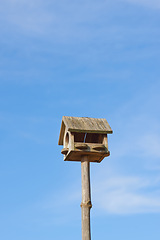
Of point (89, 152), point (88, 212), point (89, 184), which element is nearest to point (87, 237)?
point (88, 212)

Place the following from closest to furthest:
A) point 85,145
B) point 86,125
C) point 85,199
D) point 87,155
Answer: point 85,199 < point 85,145 < point 87,155 < point 86,125

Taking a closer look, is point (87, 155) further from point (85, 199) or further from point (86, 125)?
point (85, 199)

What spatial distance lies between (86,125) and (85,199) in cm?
185

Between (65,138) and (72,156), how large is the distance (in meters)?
0.70

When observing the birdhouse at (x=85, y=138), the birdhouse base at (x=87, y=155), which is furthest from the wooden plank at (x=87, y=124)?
the birdhouse base at (x=87, y=155)

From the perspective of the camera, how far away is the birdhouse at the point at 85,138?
29.9 ft

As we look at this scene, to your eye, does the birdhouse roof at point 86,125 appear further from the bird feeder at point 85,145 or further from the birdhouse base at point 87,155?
the birdhouse base at point 87,155

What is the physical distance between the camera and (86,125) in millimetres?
9453

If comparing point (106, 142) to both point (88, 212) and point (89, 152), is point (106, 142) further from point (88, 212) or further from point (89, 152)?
point (88, 212)

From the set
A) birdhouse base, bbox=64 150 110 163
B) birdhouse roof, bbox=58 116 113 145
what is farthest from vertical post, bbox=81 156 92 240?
birdhouse roof, bbox=58 116 113 145

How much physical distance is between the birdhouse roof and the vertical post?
71 centimetres

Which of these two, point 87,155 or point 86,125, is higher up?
point 86,125

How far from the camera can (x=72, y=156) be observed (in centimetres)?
936

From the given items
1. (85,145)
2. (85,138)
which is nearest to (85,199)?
(85,145)
